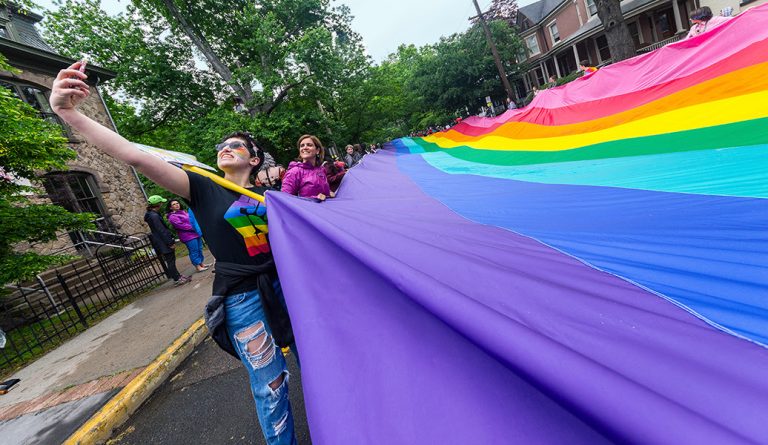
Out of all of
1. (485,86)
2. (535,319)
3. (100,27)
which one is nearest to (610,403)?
(535,319)

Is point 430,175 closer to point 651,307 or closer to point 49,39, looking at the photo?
point 651,307

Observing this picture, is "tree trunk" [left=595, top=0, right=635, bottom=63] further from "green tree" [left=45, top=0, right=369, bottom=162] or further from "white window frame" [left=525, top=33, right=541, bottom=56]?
"white window frame" [left=525, top=33, right=541, bottom=56]

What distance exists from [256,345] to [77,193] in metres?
15.5

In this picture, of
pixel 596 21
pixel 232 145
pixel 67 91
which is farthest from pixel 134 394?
pixel 596 21

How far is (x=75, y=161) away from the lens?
41.7 ft

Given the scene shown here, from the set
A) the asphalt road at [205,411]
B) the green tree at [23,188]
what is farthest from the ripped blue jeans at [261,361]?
the green tree at [23,188]

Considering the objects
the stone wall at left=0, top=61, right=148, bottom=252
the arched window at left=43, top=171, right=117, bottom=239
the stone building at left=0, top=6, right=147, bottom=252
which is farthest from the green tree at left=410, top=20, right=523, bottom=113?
the arched window at left=43, top=171, right=117, bottom=239

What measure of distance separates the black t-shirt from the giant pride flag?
5.6 inches

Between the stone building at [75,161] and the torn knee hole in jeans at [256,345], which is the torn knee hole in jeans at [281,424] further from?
the stone building at [75,161]

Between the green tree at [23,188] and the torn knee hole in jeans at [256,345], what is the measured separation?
5653mm

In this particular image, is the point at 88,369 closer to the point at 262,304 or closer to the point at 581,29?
the point at 262,304

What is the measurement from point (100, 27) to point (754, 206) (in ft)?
76.1

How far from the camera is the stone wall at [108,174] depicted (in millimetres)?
12945

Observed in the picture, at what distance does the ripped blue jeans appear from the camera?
1836 mm
